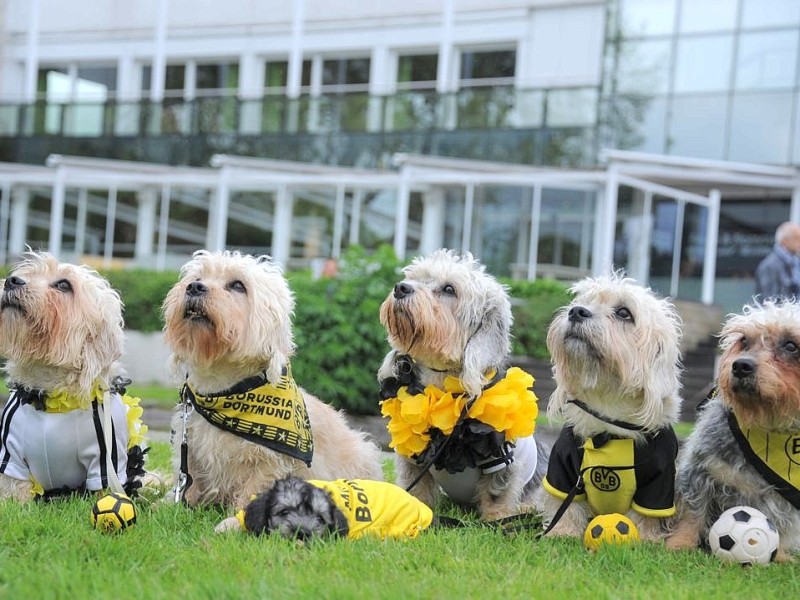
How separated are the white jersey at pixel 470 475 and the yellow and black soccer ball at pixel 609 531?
0.87 metres

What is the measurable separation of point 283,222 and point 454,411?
17097mm

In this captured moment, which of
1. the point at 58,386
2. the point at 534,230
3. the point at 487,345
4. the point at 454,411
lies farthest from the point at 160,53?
the point at 454,411

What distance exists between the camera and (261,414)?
16.6ft

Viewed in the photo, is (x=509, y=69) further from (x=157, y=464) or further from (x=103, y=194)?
(x=157, y=464)

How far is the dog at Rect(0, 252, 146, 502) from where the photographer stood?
4949 millimetres

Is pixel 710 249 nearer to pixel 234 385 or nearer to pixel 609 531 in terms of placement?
pixel 609 531

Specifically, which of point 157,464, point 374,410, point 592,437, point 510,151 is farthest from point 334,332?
point 510,151

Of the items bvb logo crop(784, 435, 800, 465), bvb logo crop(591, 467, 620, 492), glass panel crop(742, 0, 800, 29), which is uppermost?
glass panel crop(742, 0, 800, 29)

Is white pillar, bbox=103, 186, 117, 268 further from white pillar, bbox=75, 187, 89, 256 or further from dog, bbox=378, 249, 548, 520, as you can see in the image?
dog, bbox=378, 249, 548, 520

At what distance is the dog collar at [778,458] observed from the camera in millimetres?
4578

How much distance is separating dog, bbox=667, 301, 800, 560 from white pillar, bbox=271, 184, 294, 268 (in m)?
17.6

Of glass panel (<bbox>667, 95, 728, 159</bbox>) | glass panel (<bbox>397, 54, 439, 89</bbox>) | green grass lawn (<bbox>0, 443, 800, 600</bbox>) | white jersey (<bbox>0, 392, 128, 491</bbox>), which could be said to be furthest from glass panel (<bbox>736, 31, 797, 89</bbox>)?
white jersey (<bbox>0, 392, 128, 491</bbox>)

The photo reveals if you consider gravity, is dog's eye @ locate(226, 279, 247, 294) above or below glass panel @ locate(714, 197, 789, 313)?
below

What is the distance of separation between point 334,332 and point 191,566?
7493 mm
